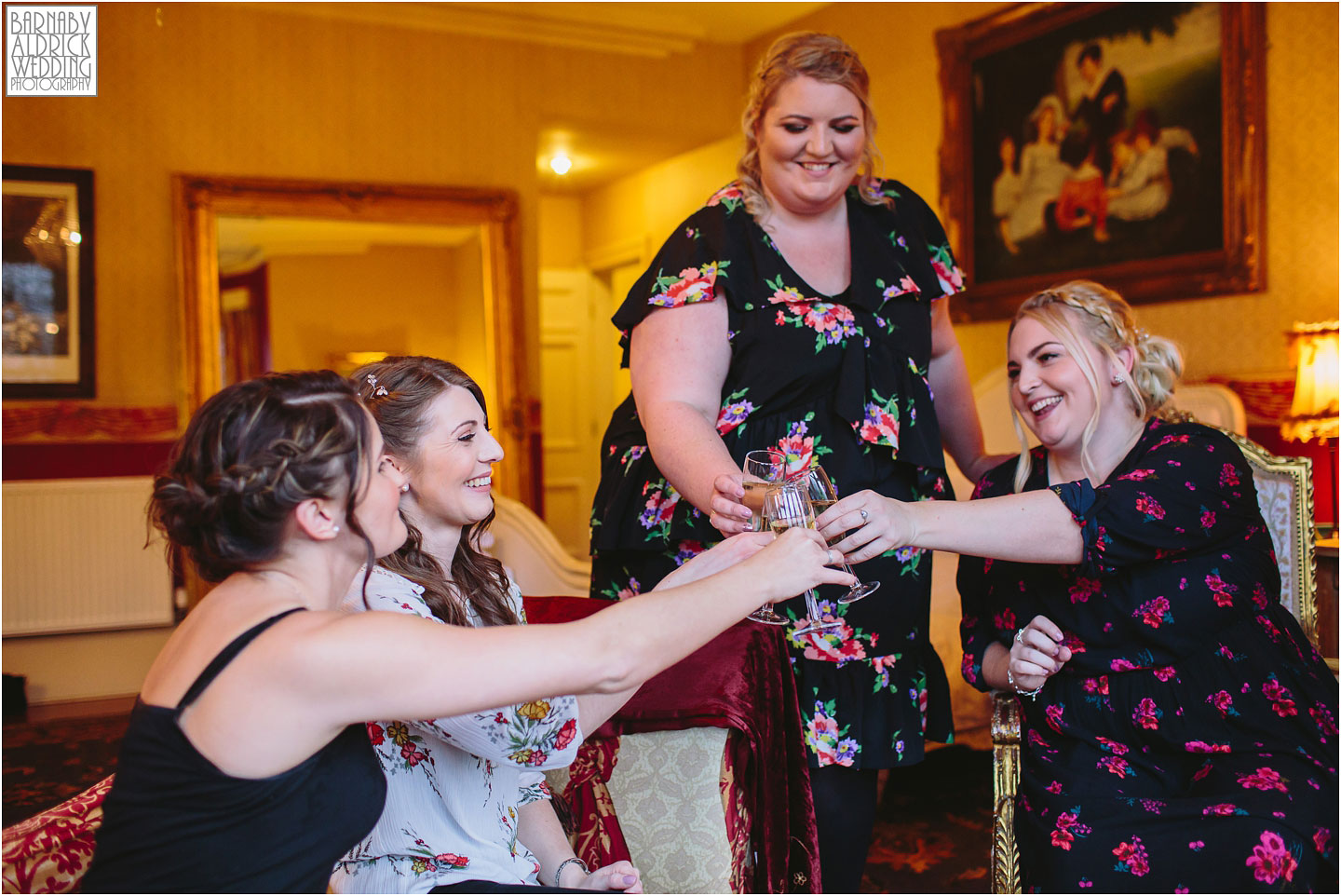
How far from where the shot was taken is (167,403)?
6.09 m

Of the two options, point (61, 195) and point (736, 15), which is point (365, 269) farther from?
point (736, 15)

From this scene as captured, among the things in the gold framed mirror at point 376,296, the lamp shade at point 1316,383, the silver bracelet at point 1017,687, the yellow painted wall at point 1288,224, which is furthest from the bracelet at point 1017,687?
the gold framed mirror at point 376,296

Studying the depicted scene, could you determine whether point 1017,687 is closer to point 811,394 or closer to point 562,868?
point 811,394

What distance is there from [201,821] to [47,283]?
5570 mm

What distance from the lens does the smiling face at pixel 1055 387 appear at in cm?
202

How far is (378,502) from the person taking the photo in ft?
4.10

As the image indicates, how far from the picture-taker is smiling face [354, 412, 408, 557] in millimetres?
1236

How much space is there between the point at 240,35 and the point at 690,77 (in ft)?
8.82

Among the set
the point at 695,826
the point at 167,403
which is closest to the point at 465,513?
the point at 695,826

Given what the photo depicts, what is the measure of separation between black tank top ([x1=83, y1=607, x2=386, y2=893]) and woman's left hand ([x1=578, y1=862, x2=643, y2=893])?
480 millimetres

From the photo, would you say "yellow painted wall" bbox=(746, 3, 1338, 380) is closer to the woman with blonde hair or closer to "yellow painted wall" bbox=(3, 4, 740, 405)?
the woman with blonde hair

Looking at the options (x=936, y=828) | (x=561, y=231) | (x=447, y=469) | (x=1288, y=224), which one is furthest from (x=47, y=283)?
(x=1288, y=224)

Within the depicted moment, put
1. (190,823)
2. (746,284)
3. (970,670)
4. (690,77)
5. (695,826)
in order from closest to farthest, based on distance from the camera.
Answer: (190,823) → (695,826) → (746,284) → (970,670) → (690,77)

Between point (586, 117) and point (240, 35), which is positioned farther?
point (586, 117)
